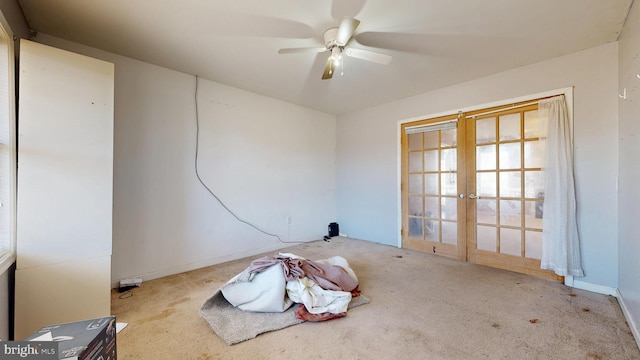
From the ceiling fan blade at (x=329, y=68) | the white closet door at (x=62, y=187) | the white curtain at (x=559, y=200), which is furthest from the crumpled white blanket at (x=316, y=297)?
the white curtain at (x=559, y=200)

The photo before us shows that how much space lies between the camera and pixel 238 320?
2.00m

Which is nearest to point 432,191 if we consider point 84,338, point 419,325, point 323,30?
point 419,325

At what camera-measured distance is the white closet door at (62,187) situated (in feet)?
5.74

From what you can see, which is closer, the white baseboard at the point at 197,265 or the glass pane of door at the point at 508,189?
the white baseboard at the point at 197,265

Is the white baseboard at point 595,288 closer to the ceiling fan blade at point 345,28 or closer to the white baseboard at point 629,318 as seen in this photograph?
the white baseboard at point 629,318

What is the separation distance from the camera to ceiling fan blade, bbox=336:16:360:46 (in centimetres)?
181

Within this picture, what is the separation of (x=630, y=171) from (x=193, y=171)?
14.2ft

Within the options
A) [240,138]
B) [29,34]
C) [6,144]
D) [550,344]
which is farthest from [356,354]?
[29,34]

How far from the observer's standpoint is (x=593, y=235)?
2.58 meters

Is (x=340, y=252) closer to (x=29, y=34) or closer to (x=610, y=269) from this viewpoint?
(x=610, y=269)

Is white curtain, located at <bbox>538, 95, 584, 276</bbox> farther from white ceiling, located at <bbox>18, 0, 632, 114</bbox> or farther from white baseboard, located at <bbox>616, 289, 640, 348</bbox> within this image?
white ceiling, located at <bbox>18, 0, 632, 114</bbox>

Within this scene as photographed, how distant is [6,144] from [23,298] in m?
1.05

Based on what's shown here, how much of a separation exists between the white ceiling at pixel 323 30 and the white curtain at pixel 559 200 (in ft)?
2.37

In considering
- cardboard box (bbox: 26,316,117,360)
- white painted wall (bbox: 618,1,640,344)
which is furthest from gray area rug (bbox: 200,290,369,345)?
white painted wall (bbox: 618,1,640,344)
